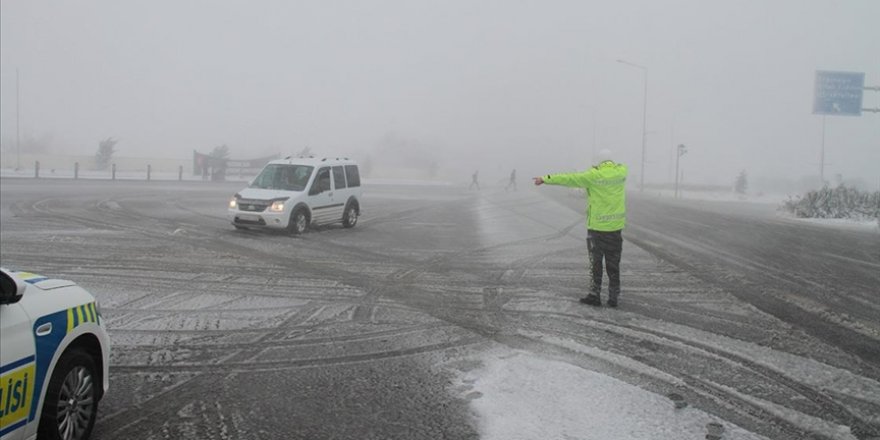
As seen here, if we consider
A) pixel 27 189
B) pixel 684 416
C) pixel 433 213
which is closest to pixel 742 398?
pixel 684 416

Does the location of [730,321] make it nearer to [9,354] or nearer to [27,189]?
[9,354]

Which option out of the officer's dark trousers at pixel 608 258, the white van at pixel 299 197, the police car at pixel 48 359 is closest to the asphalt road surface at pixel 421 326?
the officer's dark trousers at pixel 608 258

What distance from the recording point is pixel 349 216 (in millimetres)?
17000

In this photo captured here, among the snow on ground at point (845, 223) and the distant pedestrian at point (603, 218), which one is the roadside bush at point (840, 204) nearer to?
the snow on ground at point (845, 223)

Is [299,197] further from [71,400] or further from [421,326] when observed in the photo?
[71,400]

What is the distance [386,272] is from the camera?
10.1 metres

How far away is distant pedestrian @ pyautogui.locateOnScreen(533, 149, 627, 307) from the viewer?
761 cm

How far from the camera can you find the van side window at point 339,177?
16598mm

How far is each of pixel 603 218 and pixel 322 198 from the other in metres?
9.47

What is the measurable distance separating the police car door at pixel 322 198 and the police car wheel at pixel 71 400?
1169cm

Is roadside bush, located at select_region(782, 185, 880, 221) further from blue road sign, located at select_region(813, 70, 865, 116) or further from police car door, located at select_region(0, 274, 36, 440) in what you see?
police car door, located at select_region(0, 274, 36, 440)

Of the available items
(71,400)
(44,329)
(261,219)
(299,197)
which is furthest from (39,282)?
(299,197)

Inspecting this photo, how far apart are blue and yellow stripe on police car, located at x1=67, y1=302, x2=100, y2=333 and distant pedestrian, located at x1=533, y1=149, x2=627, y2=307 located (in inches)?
195

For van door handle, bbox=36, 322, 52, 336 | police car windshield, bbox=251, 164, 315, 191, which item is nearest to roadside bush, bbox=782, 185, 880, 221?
police car windshield, bbox=251, 164, 315, 191
